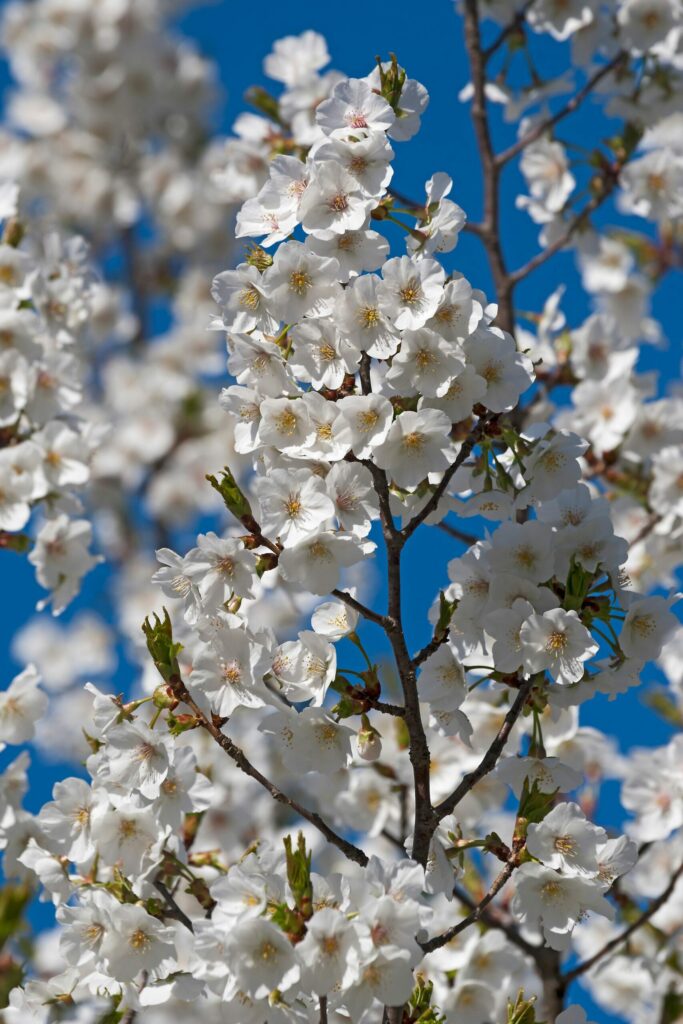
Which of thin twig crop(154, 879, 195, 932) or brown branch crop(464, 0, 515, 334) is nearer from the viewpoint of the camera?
thin twig crop(154, 879, 195, 932)

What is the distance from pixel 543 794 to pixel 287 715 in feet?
1.80

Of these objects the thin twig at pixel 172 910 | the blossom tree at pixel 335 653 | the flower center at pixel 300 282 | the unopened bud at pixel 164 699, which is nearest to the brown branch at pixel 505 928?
the blossom tree at pixel 335 653

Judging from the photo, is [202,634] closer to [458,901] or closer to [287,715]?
[287,715]

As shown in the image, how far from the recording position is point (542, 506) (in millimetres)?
2811

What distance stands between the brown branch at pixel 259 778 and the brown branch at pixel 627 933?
1.24 m

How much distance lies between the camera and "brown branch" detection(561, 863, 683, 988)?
11.7 feet

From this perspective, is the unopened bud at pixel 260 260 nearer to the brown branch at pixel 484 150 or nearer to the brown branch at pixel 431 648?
the brown branch at pixel 431 648

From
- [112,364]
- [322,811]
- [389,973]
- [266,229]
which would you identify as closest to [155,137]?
[112,364]

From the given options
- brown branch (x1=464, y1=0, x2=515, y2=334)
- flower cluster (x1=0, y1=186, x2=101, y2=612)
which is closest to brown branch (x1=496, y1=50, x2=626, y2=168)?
brown branch (x1=464, y1=0, x2=515, y2=334)

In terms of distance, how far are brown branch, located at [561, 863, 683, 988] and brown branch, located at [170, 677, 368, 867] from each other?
1237mm

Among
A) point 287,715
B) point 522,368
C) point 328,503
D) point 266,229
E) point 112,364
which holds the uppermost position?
point 112,364

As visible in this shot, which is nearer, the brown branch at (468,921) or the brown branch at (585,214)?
the brown branch at (468,921)

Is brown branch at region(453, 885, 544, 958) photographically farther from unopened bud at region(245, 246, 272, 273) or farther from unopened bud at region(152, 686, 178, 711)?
unopened bud at region(245, 246, 272, 273)

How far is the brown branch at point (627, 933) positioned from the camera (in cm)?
358
